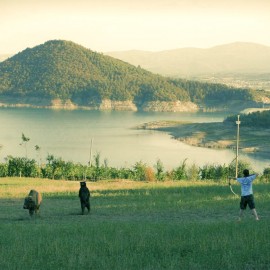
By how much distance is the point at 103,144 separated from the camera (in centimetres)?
10012

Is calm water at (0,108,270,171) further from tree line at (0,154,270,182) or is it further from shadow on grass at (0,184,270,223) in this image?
shadow on grass at (0,184,270,223)

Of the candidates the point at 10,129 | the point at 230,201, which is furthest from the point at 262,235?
the point at 10,129

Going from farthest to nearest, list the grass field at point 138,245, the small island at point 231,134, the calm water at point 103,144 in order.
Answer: the small island at point 231,134, the calm water at point 103,144, the grass field at point 138,245

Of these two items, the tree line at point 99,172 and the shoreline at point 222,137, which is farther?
the shoreline at point 222,137

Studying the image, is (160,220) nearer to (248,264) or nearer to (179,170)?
(248,264)

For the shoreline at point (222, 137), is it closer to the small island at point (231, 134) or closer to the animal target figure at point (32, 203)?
the small island at point (231, 134)

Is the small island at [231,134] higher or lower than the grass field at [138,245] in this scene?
lower

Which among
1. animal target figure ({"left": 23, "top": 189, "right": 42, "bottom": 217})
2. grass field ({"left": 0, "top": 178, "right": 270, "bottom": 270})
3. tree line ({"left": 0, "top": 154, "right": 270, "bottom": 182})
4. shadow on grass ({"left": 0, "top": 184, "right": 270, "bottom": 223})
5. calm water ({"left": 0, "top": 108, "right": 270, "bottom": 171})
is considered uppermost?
grass field ({"left": 0, "top": 178, "right": 270, "bottom": 270})

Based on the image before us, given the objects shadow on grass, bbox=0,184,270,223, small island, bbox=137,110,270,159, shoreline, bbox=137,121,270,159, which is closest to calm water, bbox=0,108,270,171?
shoreline, bbox=137,121,270,159

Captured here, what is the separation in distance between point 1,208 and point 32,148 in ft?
219

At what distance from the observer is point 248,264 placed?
9.47m

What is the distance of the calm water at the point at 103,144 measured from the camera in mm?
80562

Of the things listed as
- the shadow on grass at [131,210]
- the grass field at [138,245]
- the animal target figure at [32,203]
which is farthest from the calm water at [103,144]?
the grass field at [138,245]

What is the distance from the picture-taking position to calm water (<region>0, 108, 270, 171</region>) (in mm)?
80562
